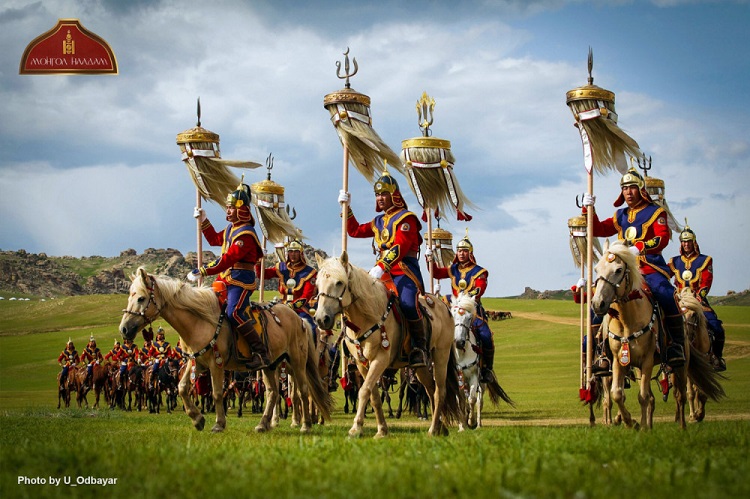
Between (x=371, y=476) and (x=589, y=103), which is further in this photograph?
(x=589, y=103)

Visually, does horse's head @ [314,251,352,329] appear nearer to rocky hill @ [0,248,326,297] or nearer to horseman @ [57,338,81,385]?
horseman @ [57,338,81,385]

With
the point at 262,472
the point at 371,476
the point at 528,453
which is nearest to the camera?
the point at 371,476

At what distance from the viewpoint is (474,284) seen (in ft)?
58.9

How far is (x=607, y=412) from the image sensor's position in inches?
584

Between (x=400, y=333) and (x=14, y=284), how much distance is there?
16137 cm

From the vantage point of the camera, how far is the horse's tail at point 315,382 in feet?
48.6

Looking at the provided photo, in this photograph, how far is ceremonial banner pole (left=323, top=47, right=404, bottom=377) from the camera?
725 inches

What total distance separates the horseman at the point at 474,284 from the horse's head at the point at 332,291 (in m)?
6.76

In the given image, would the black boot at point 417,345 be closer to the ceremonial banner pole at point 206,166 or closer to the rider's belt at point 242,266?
the rider's belt at point 242,266

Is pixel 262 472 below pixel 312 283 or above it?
below

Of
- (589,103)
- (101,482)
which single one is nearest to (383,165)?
(589,103)

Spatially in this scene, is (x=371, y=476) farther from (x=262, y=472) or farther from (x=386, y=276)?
(x=386, y=276)

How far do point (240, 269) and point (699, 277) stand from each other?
32.1 ft

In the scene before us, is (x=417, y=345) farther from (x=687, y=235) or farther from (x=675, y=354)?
(x=687, y=235)
